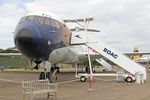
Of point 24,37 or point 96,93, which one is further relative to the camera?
point 24,37

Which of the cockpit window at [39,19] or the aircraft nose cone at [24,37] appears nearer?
the aircraft nose cone at [24,37]

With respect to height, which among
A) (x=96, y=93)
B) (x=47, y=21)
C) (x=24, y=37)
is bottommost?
(x=96, y=93)

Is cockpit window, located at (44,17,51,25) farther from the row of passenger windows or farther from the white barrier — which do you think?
the white barrier

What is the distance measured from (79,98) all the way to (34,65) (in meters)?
5.13

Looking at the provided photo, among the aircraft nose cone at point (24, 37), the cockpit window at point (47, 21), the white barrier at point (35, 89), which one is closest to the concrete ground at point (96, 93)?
the white barrier at point (35, 89)

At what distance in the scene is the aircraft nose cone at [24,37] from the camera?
923cm

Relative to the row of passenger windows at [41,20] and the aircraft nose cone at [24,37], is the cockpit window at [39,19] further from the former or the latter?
the aircraft nose cone at [24,37]

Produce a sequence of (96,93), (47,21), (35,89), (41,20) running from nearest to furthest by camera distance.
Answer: (35,89) → (96,93) → (41,20) → (47,21)

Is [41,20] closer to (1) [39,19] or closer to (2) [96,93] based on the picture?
(1) [39,19]

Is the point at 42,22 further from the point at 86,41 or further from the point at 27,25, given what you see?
the point at 86,41

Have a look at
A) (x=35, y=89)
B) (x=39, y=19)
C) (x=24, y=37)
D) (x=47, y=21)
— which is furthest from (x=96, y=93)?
(x=39, y=19)

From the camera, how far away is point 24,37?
9.23 metres

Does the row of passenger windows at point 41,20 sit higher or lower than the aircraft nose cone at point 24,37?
higher

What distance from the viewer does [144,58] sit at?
226 feet
